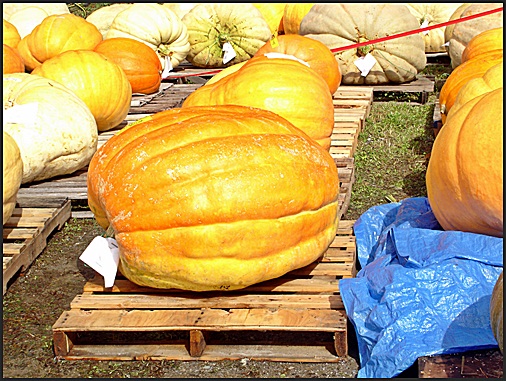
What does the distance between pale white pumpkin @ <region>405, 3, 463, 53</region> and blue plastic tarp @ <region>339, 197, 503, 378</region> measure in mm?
6724

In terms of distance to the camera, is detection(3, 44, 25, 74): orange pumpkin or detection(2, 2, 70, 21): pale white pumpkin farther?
detection(2, 2, 70, 21): pale white pumpkin

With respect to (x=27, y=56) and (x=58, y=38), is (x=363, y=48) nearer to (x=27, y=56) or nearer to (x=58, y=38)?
(x=58, y=38)

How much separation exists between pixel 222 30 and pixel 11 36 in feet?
7.82

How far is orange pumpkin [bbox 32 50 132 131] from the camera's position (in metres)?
5.57

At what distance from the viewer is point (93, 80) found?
561 centimetres

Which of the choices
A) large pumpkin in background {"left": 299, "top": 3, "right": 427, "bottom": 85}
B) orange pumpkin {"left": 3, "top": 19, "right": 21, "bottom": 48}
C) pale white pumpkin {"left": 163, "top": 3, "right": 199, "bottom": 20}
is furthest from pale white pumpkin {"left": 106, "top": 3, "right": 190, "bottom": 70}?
large pumpkin in background {"left": 299, "top": 3, "right": 427, "bottom": 85}

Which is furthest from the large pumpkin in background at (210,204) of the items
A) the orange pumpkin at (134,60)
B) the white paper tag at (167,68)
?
the white paper tag at (167,68)

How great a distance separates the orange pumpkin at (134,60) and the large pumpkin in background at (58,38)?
27 centimetres

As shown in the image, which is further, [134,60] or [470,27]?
[470,27]

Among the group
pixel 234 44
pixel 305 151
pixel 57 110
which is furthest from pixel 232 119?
pixel 234 44

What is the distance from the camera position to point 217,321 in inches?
120

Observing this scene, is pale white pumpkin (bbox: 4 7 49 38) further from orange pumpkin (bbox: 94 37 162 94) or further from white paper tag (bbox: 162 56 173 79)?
orange pumpkin (bbox: 94 37 162 94)

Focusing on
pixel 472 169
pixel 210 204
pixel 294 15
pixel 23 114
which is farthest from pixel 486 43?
pixel 210 204

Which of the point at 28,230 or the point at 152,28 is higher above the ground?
the point at 152,28
